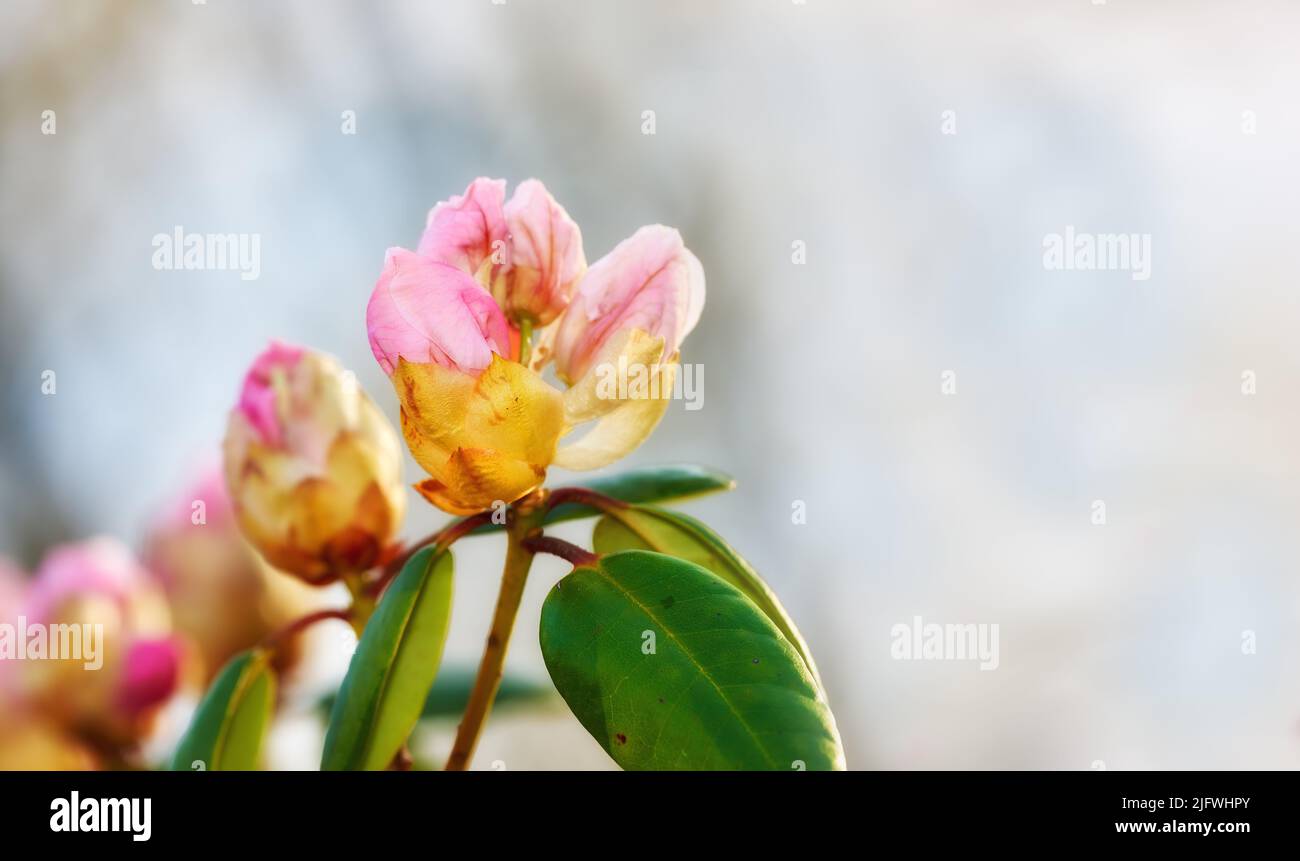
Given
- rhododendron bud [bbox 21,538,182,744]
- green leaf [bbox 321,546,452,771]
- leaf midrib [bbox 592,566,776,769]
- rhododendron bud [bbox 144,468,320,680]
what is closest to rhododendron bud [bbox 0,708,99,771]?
rhododendron bud [bbox 21,538,182,744]

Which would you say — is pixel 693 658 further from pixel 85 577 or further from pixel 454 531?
pixel 85 577

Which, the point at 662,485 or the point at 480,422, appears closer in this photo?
the point at 480,422

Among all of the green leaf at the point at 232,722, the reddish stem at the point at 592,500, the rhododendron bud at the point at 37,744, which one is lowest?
the rhododendron bud at the point at 37,744

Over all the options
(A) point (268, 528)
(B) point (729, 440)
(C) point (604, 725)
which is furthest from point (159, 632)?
(B) point (729, 440)

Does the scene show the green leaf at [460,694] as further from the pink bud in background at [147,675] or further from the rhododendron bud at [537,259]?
the rhododendron bud at [537,259]

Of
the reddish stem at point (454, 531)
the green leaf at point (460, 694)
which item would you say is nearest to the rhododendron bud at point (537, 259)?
the reddish stem at point (454, 531)

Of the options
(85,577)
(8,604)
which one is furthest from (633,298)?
(8,604)

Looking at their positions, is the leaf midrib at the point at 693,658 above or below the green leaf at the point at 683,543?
below
